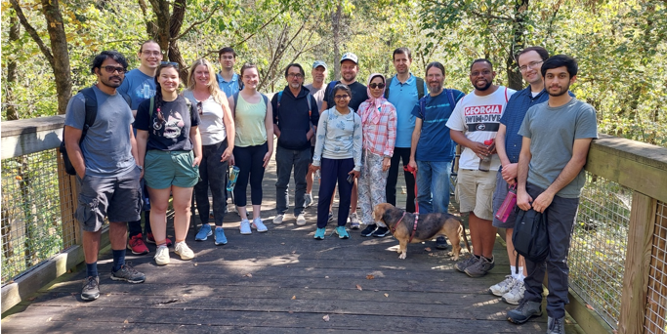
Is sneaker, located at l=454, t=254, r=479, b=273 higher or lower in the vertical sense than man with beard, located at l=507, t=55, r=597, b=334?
lower

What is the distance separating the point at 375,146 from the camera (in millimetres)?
4957

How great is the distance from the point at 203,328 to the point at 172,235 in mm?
2250

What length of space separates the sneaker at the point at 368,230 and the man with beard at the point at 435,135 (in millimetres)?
814

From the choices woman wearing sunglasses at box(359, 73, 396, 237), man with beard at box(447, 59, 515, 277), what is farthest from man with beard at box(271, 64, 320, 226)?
man with beard at box(447, 59, 515, 277)

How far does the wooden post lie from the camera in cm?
246

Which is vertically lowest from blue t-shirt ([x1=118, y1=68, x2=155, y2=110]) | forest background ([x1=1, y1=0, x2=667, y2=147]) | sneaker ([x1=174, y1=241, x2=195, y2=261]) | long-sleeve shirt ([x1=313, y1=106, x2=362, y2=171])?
sneaker ([x1=174, y1=241, x2=195, y2=261])

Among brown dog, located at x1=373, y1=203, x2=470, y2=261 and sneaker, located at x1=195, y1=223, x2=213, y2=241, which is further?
sneaker, located at x1=195, y1=223, x2=213, y2=241

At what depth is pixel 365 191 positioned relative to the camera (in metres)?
5.18

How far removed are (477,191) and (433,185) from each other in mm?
809

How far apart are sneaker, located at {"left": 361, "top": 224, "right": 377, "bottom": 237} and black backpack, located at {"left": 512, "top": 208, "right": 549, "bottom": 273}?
231 centimetres

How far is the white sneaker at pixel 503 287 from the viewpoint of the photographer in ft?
11.8

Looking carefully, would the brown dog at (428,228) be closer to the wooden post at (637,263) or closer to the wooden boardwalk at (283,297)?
the wooden boardwalk at (283,297)

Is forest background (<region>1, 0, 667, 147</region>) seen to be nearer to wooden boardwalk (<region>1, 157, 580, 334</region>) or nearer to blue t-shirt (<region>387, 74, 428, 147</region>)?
blue t-shirt (<region>387, 74, 428, 147</region>)

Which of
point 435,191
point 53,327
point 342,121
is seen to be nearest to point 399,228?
point 435,191
